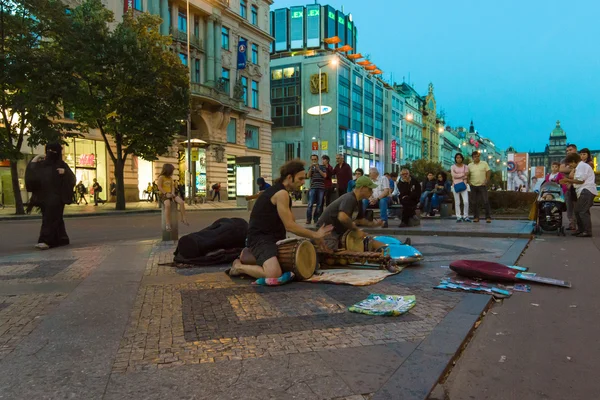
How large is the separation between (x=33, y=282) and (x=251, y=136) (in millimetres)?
40932

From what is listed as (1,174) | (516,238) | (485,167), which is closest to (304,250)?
(516,238)

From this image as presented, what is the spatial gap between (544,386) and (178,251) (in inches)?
198

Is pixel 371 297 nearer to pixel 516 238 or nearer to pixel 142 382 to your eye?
pixel 142 382

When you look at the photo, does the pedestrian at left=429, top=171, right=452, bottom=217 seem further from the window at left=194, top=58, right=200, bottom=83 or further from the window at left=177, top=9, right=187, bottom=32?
the window at left=177, top=9, right=187, bottom=32

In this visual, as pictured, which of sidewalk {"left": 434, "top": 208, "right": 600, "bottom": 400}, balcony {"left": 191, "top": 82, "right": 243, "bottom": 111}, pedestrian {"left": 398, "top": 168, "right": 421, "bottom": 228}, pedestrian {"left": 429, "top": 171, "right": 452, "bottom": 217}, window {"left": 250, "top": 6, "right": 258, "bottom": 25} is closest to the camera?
sidewalk {"left": 434, "top": 208, "right": 600, "bottom": 400}

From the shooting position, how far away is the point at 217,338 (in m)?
3.32

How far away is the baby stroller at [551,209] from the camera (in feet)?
32.9

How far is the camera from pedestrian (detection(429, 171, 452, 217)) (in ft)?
→ 49.5

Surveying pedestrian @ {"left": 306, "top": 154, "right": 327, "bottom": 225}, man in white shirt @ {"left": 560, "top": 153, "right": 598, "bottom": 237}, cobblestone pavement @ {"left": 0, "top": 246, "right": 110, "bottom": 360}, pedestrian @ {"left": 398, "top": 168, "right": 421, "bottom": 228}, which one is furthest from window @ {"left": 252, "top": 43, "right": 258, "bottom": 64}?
cobblestone pavement @ {"left": 0, "top": 246, "right": 110, "bottom": 360}

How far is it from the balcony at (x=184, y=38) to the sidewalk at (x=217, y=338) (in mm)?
34316

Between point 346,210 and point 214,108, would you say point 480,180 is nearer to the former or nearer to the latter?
point 346,210

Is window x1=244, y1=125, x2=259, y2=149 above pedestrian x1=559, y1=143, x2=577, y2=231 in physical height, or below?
above

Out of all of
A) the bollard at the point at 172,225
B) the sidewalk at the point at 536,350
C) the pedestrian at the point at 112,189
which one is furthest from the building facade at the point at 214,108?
the sidewalk at the point at 536,350

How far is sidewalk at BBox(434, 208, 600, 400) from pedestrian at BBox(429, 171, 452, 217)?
9.88m
